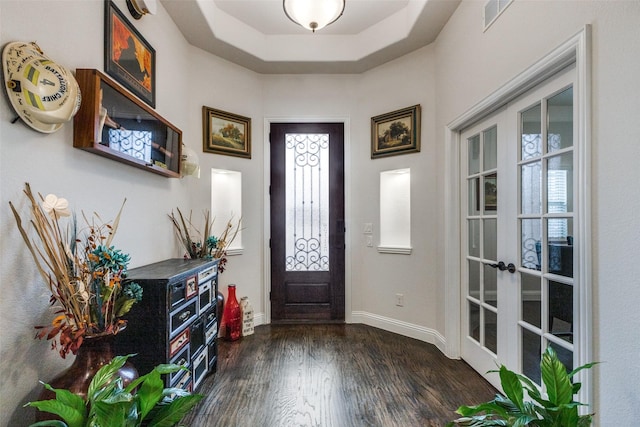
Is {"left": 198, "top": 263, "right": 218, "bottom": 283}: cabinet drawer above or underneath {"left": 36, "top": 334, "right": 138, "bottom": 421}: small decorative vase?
above

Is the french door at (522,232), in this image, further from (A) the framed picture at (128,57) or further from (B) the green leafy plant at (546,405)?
(A) the framed picture at (128,57)

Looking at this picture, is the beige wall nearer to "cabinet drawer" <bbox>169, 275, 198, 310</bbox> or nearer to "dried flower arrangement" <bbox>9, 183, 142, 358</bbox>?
"dried flower arrangement" <bbox>9, 183, 142, 358</bbox>

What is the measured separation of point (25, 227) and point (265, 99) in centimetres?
269

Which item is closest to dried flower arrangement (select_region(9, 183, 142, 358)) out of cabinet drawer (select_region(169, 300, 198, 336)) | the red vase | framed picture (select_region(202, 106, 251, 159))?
cabinet drawer (select_region(169, 300, 198, 336))

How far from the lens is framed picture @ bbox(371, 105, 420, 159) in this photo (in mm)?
3006

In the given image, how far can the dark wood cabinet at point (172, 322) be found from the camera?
1565 millimetres

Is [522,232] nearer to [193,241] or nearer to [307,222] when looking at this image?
[307,222]

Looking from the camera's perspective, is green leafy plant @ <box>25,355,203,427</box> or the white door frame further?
the white door frame

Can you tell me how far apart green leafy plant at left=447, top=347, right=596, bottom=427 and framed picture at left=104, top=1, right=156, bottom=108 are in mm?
2495

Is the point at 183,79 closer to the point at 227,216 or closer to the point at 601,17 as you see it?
the point at 227,216

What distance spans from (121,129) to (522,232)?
2.52 meters

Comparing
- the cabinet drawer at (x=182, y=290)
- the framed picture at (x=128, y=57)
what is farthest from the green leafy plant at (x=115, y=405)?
the framed picture at (x=128, y=57)

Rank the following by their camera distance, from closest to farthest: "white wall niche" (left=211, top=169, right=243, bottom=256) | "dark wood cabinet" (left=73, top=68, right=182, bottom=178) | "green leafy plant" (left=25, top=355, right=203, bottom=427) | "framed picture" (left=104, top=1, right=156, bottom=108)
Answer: "green leafy plant" (left=25, top=355, right=203, bottom=427), "dark wood cabinet" (left=73, top=68, right=182, bottom=178), "framed picture" (left=104, top=1, right=156, bottom=108), "white wall niche" (left=211, top=169, right=243, bottom=256)

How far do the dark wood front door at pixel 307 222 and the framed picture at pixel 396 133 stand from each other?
0.41 m
